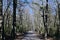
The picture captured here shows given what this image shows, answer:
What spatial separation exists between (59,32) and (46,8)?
20.7ft

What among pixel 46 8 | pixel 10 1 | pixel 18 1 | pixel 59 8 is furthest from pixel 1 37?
pixel 46 8

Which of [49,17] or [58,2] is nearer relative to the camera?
[58,2]

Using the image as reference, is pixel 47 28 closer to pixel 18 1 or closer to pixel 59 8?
pixel 59 8

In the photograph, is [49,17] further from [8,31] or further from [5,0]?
[5,0]

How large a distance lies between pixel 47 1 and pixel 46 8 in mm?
1136

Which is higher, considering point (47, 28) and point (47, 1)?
point (47, 1)

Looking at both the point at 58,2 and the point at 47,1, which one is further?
the point at 47,1

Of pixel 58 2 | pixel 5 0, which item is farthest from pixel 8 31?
pixel 58 2

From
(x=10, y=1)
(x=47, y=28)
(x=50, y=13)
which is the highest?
(x=10, y=1)

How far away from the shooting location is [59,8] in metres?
24.5

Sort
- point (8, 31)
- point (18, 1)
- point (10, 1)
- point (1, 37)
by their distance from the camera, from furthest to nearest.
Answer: point (8, 31) < point (18, 1) < point (10, 1) < point (1, 37)

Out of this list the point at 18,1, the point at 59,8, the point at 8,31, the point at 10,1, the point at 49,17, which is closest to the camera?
the point at 10,1

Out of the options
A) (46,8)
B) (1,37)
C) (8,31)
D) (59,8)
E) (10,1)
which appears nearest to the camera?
(1,37)

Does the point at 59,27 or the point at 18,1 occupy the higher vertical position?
the point at 18,1
